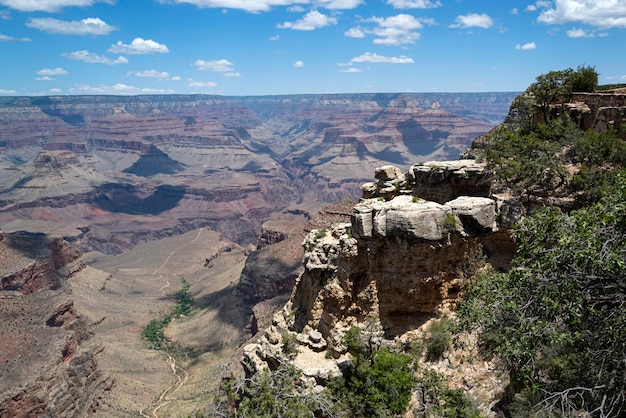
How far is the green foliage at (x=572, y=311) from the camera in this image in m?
11.5

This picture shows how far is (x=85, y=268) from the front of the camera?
102 meters

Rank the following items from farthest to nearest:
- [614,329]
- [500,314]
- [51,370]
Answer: [51,370] < [500,314] < [614,329]

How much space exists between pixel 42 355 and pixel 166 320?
121ft

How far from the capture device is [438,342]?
18766 mm

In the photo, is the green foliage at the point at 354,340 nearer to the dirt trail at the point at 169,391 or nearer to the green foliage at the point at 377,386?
the green foliage at the point at 377,386

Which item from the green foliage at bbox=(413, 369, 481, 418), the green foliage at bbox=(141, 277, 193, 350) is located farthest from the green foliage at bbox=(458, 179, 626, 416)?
the green foliage at bbox=(141, 277, 193, 350)

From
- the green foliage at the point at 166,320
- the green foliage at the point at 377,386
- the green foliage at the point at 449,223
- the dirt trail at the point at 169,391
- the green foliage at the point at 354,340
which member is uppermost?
the green foliage at the point at 449,223

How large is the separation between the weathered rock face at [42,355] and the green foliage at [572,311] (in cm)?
4503

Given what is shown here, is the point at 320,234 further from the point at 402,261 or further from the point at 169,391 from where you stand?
the point at 169,391

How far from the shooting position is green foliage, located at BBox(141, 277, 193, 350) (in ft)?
244

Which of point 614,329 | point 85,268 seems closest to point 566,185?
point 614,329

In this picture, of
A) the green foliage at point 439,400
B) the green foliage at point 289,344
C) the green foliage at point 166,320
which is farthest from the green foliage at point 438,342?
the green foliage at point 166,320

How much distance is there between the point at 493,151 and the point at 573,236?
54.8ft

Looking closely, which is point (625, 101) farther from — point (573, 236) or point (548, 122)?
point (573, 236)
